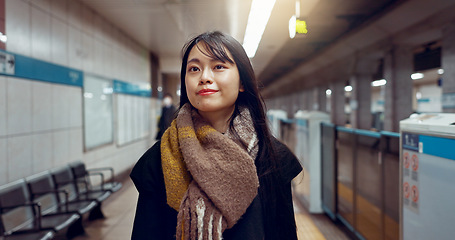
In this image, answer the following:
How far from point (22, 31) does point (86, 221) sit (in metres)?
2.58

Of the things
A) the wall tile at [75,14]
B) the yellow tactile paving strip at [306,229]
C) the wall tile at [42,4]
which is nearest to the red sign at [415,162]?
the yellow tactile paving strip at [306,229]

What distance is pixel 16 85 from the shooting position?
131 inches

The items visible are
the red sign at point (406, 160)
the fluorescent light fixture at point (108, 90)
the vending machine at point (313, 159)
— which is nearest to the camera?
the red sign at point (406, 160)

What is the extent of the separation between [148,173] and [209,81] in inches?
14.3

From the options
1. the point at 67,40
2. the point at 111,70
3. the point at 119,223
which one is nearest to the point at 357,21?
the point at 111,70

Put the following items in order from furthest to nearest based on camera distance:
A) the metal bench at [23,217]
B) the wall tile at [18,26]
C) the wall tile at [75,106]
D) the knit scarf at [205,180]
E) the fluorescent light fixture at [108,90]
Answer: the fluorescent light fixture at [108,90]
the wall tile at [75,106]
the wall tile at [18,26]
the metal bench at [23,217]
the knit scarf at [205,180]

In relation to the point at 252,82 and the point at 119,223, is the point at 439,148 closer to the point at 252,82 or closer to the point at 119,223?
the point at 252,82

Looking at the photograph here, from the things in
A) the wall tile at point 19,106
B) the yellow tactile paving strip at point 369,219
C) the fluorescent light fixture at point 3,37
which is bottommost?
the yellow tactile paving strip at point 369,219

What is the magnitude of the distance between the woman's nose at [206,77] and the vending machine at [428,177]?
4.48ft

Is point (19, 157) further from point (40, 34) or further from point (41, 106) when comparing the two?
point (40, 34)

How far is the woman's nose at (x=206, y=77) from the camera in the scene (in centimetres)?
95

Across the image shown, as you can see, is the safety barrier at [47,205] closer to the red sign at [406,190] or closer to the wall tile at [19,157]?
the wall tile at [19,157]

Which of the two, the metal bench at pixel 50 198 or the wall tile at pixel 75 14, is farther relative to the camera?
the wall tile at pixel 75 14

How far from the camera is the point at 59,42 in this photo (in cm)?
430
